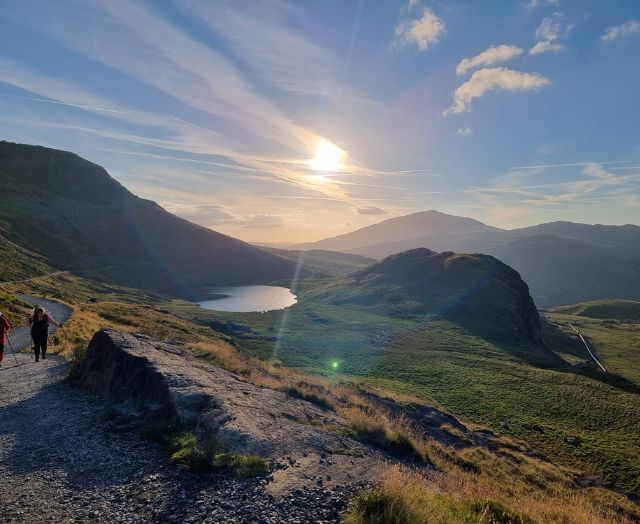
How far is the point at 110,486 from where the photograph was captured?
32.3 feet

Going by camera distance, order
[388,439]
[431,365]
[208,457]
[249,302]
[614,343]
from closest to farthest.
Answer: [208,457]
[388,439]
[431,365]
[614,343]
[249,302]

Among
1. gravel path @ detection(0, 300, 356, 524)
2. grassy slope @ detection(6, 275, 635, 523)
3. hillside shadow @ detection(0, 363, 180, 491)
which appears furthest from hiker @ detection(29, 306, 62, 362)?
gravel path @ detection(0, 300, 356, 524)

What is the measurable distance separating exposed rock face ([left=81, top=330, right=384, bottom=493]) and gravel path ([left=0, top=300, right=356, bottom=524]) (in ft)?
3.07

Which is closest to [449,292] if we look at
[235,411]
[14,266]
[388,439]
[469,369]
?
[469,369]

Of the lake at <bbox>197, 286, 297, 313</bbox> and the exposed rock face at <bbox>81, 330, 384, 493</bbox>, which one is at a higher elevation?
the exposed rock face at <bbox>81, 330, 384, 493</bbox>

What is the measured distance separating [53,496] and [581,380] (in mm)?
60232

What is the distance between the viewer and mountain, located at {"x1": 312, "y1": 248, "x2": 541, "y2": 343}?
9938 centimetres

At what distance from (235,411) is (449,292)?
113m

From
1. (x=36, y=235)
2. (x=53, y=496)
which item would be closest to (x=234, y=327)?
(x=53, y=496)

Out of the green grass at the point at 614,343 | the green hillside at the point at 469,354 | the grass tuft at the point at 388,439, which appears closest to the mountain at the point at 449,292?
the green hillside at the point at 469,354

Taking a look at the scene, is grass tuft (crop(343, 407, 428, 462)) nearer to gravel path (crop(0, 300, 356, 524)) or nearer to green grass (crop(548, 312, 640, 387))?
gravel path (crop(0, 300, 356, 524))

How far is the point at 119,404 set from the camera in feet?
50.0

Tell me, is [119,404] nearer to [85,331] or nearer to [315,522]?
[315,522]

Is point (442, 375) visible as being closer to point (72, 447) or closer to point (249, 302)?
point (72, 447)
